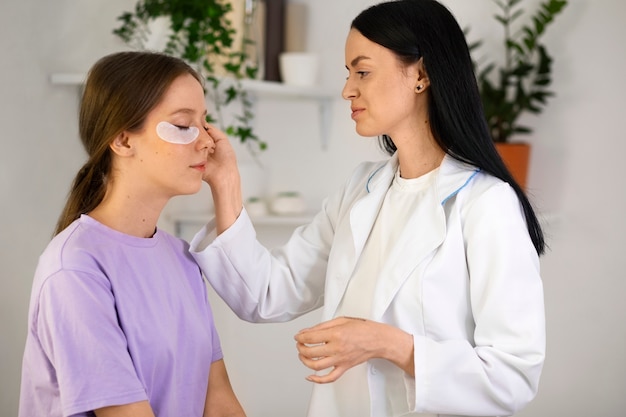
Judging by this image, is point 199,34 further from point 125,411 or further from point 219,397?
point 125,411

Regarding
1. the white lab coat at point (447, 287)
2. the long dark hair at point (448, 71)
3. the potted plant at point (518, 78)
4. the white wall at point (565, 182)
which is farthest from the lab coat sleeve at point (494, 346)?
the white wall at point (565, 182)

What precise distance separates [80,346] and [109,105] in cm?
36

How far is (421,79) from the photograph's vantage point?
1281mm

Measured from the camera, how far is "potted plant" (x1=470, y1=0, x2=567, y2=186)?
2293 mm

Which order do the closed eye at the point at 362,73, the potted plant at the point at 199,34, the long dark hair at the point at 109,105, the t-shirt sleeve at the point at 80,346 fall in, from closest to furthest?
the t-shirt sleeve at the point at 80,346 → the long dark hair at the point at 109,105 → the closed eye at the point at 362,73 → the potted plant at the point at 199,34

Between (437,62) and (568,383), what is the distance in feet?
5.02

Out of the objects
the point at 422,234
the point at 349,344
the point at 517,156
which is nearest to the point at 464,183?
the point at 422,234

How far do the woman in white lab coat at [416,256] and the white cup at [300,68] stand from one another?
37.0 inches

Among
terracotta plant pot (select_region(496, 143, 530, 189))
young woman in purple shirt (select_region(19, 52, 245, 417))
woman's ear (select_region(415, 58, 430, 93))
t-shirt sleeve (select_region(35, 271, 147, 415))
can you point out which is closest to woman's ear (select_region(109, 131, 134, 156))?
young woman in purple shirt (select_region(19, 52, 245, 417))

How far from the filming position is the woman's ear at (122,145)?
120 cm

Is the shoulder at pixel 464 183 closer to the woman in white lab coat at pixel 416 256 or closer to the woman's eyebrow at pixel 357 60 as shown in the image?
the woman in white lab coat at pixel 416 256

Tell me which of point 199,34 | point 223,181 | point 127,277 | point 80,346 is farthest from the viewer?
point 199,34

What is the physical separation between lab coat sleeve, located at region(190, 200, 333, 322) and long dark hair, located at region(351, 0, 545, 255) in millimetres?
358

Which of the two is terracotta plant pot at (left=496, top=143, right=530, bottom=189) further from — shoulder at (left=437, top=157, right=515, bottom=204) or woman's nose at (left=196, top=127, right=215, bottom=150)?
woman's nose at (left=196, top=127, right=215, bottom=150)
